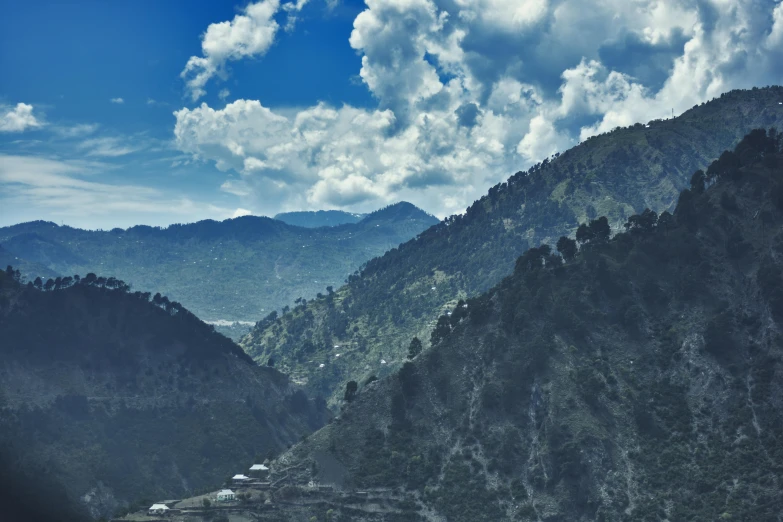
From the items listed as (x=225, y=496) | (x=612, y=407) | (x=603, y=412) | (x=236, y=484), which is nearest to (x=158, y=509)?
(x=225, y=496)

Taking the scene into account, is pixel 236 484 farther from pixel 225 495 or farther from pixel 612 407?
pixel 612 407

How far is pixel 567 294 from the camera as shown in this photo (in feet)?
647

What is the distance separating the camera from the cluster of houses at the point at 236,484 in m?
166

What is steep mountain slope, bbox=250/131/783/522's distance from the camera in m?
153

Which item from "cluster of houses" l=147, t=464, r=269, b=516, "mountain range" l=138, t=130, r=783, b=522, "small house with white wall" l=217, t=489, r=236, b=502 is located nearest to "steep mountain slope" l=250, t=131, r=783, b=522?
"mountain range" l=138, t=130, r=783, b=522

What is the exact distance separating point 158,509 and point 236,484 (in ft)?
60.2

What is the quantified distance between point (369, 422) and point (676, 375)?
70979mm

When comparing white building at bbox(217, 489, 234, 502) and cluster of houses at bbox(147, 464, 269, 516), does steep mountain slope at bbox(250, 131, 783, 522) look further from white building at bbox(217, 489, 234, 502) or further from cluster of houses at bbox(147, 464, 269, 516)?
white building at bbox(217, 489, 234, 502)

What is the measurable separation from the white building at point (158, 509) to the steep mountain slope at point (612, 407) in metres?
27.2

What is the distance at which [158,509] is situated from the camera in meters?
166

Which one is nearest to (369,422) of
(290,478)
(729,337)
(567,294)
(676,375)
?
(290,478)

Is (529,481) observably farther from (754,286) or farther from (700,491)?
(754,286)

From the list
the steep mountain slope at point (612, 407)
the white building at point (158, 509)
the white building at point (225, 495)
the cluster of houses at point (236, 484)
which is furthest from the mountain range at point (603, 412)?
the white building at point (158, 509)

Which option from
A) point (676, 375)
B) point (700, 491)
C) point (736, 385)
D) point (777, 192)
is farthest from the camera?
point (777, 192)
